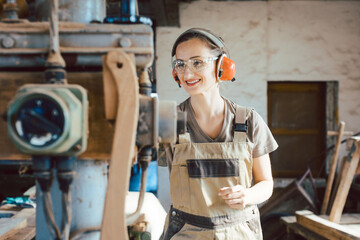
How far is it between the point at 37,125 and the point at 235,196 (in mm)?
1025

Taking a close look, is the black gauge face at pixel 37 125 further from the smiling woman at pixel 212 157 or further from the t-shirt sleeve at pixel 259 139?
the t-shirt sleeve at pixel 259 139

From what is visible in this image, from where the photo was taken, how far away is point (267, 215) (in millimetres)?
4254

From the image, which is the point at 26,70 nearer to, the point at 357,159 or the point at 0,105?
the point at 0,105

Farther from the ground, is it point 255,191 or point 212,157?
point 212,157

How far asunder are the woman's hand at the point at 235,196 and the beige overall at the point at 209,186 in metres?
0.09

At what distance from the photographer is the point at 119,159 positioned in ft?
1.93

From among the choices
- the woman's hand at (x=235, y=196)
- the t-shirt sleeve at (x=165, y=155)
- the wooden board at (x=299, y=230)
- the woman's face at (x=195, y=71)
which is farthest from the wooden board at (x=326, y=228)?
the woman's face at (x=195, y=71)

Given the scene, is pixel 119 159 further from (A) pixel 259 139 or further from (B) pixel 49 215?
(A) pixel 259 139

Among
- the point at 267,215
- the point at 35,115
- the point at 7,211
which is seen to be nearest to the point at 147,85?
the point at 35,115

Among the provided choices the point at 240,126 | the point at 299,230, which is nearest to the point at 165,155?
the point at 240,126

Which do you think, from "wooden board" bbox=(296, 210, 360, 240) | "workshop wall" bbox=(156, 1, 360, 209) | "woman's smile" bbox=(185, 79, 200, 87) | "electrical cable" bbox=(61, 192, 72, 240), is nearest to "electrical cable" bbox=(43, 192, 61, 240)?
"electrical cable" bbox=(61, 192, 72, 240)

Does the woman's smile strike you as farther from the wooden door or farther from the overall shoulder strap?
the wooden door

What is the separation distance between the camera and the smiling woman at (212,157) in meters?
1.46

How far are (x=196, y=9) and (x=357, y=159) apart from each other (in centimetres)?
299
